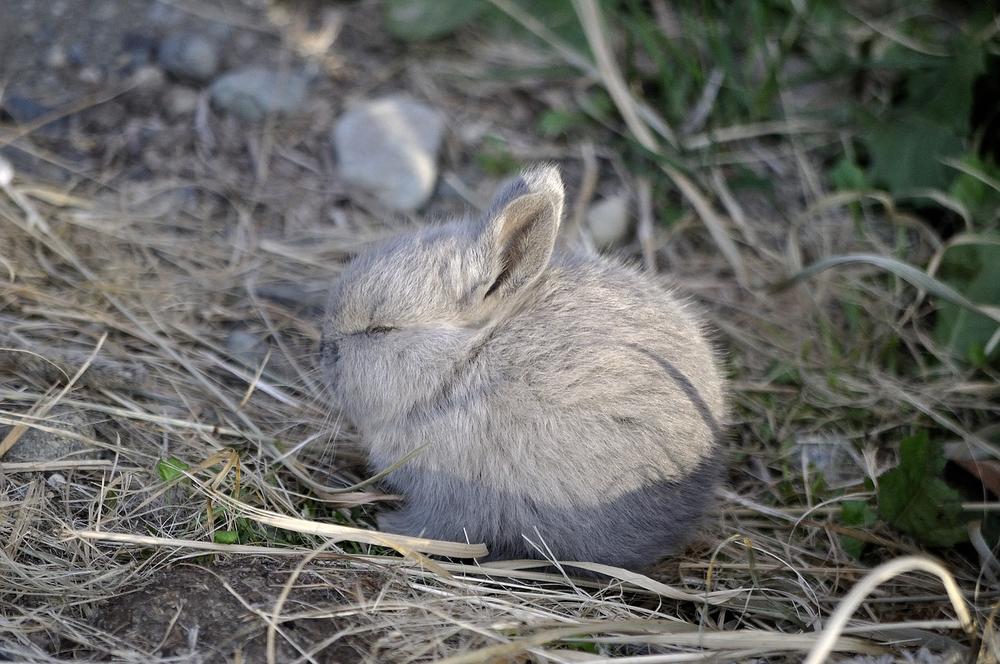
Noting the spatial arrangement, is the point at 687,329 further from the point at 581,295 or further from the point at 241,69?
the point at 241,69

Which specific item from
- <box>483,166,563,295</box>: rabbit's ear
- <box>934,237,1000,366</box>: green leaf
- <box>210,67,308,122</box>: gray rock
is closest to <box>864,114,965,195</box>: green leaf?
<box>934,237,1000,366</box>: green leaf

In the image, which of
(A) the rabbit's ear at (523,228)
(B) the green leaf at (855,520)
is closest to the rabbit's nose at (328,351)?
(A) the rabbit's ear at (523,228)

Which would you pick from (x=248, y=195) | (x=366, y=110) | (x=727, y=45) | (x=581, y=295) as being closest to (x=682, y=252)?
(x=727, y=45)

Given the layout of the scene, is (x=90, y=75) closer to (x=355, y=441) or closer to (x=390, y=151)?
(x=390, y=151)

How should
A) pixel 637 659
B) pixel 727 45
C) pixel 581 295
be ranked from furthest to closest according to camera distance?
pixel 727 45, pixel 581 295, pixel 637 659

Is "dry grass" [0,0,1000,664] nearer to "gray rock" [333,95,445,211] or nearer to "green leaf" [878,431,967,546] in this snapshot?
"green leaf" [878,431,967,546]

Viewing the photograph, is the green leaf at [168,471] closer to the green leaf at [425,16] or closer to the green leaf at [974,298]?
the green leaf at [425,16]

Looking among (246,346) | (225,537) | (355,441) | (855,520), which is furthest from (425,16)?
(855,520)

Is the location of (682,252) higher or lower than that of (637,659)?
higher
